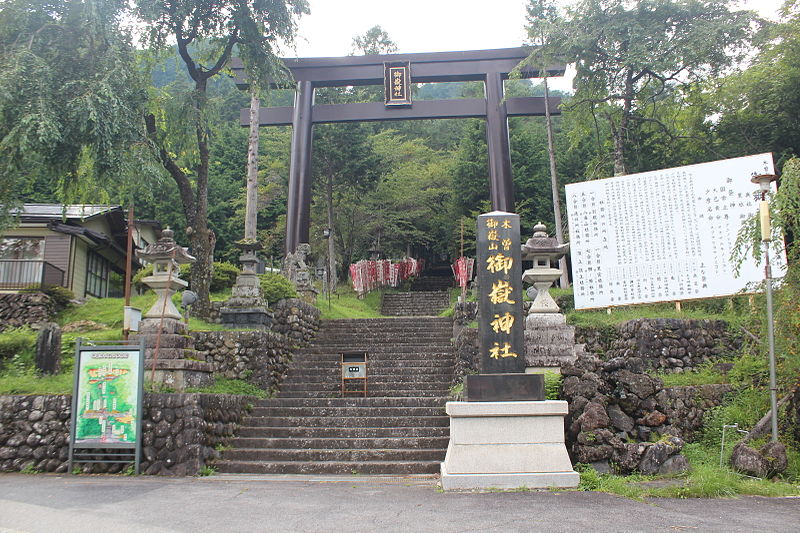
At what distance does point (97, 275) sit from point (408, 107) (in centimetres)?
1254


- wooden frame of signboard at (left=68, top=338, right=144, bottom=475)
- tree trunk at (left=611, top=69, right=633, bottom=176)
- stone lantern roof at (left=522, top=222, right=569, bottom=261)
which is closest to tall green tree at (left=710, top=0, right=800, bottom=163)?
tree trunk at (left=611, top=69, right=633, bottom=176)

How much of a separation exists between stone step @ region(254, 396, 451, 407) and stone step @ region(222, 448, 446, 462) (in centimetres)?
176

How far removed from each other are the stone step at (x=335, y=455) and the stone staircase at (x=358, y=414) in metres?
0.02

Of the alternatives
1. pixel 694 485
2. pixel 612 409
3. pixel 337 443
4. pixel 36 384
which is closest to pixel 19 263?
pixel 36 384

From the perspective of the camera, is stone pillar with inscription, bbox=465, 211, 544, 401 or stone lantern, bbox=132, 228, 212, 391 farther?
stone lantern, bbox=132, 228, 212, 391

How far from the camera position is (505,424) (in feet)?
23.2

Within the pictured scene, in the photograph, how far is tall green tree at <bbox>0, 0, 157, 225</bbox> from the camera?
1026cm

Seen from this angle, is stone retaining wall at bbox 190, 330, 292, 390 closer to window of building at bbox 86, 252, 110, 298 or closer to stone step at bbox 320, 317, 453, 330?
stone step at bbox 320, 317, 453, 330

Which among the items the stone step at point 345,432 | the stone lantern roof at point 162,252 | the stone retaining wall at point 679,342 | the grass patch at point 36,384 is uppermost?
the stone lantern roof at point 162,252

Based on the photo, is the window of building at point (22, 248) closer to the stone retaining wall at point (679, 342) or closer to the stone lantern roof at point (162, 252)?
the stone lantern roof at point (162, 252)

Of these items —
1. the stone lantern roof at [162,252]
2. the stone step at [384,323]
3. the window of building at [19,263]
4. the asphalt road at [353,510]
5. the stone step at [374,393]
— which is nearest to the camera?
the asphalt road at [353,510]

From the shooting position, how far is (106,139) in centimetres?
1088

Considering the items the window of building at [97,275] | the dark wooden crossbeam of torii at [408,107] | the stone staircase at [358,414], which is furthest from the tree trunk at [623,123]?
the window of building at [97,275]

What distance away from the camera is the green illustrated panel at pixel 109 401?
8273mm
